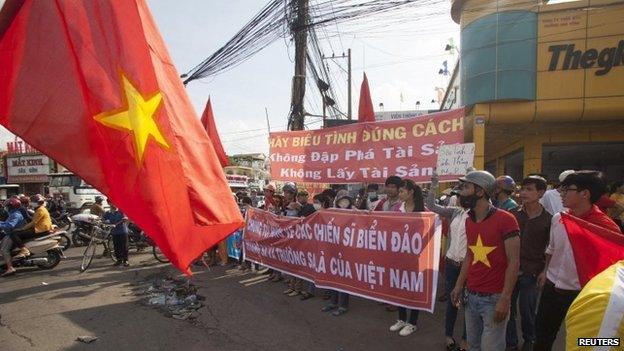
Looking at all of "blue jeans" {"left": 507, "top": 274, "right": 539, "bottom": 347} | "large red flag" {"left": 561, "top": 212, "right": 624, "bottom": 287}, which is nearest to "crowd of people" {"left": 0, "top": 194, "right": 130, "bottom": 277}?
"blue jeans" {"left": 507, "top": 274, "right": 539, "bottom": 347}

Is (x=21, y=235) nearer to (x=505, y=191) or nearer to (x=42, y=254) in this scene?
(x=42, y=254)

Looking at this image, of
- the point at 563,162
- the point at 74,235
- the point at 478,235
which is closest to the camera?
the point at 478,235

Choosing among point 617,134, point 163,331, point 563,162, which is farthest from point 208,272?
point 563,162

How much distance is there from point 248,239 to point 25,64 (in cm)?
592

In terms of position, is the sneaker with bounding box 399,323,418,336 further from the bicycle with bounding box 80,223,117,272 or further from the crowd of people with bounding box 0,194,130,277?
the bicycle with bounding box 80,223,117,272

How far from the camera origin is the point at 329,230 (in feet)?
19.3

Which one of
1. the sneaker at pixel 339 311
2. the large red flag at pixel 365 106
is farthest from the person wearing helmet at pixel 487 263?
the large red flag at pixel 365 106

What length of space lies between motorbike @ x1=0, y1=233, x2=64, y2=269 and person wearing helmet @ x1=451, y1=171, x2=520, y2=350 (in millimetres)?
8890

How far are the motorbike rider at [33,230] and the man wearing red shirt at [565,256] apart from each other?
9514 mm

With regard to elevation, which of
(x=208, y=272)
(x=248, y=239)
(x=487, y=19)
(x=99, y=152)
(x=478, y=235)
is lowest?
(x=208, y=272)

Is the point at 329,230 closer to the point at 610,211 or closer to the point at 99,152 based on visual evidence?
the point at 99,152

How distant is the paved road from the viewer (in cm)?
470

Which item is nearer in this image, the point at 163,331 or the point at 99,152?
the point at 99,152

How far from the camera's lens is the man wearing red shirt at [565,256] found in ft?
10.3
